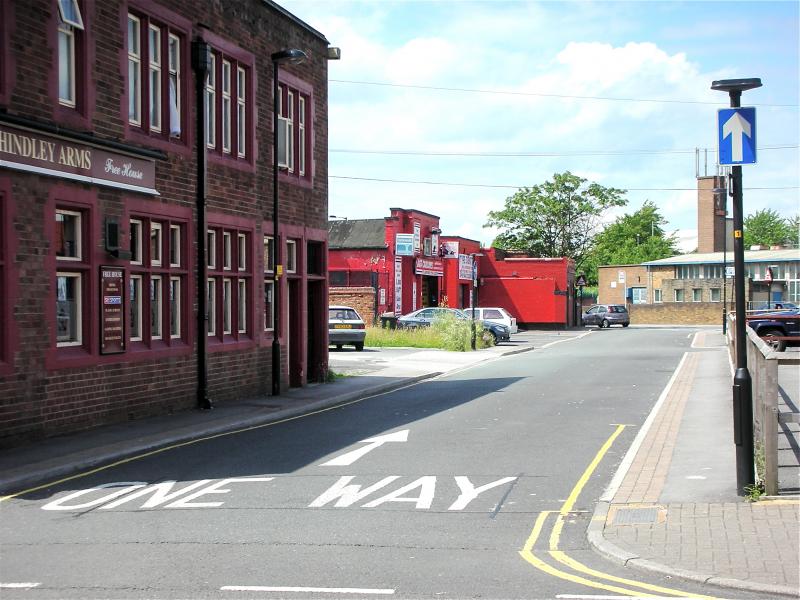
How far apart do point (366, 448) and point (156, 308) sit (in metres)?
5.45

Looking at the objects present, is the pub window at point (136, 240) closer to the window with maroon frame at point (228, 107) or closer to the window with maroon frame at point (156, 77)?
the window with maroon frame at point (156, 77)

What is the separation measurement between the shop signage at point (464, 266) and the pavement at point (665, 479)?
37.2 m

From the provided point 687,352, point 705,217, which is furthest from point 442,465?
point 705,217

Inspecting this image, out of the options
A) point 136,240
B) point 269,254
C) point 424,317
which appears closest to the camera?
point 136,240

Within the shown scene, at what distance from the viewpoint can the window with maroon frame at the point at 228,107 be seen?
18.1 meters

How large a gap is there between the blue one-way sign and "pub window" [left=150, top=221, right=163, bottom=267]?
9.99m

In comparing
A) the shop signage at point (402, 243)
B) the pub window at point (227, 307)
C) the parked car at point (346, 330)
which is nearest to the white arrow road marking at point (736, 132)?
the pub window at point (227, 307)

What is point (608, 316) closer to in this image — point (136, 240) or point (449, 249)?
point (449, 249)

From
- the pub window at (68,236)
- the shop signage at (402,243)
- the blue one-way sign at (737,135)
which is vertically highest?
the shop signage at (402,243)

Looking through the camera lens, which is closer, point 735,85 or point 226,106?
point 735,85

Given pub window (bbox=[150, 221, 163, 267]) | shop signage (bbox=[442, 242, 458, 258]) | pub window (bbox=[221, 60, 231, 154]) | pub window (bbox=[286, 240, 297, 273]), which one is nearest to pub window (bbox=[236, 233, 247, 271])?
pub window (bbox=[221, 60, 231, 154])

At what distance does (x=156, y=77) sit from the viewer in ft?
53.6

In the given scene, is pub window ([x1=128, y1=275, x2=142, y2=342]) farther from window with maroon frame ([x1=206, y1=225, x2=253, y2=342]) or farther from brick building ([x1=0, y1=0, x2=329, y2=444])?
window with maroon frame ([x1=206, y1=225, x2=253, y2=342])

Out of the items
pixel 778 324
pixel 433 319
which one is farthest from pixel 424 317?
pixel 778 324
